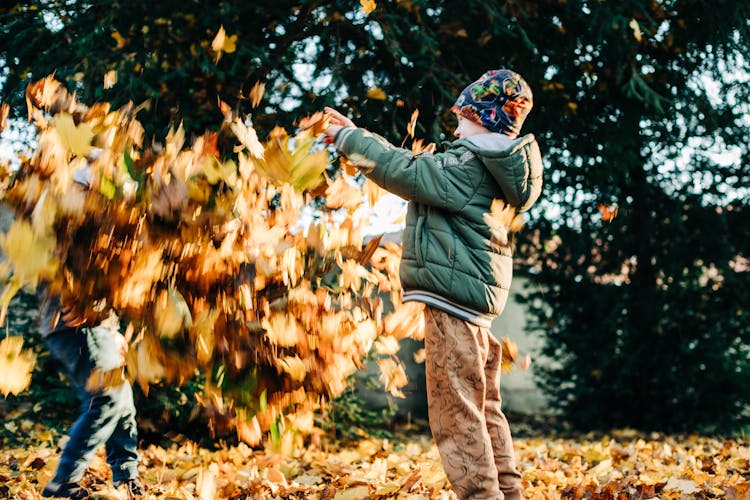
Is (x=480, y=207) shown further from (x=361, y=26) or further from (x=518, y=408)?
(x=518, y=408)

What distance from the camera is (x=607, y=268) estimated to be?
6.83m

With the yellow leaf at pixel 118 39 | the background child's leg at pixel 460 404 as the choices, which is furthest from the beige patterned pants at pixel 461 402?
the yellow leaf at pixel 118 39

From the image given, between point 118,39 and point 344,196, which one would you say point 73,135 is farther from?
point 118,39

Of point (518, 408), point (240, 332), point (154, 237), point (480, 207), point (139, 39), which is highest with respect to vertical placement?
point (139, 39)

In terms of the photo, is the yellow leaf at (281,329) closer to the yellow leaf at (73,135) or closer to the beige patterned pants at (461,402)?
the beige patterned pants at (461,402)

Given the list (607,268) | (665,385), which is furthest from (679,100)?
(665,385)

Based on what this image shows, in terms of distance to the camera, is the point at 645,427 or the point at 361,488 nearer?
the point at 361,488

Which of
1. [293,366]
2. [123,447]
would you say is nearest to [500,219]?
[293,366]

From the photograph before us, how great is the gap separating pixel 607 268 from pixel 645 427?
159 cm

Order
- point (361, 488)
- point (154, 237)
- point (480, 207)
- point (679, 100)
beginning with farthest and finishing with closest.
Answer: point (679, 100) → point (361, 488) → point (480, 207) → point (154, 237)

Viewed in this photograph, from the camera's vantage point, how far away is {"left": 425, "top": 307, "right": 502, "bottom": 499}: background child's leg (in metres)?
2.22

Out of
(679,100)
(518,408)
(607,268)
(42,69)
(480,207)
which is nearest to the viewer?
(480,207)

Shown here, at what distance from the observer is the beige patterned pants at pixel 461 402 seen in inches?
87.4

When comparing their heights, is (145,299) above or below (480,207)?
below
